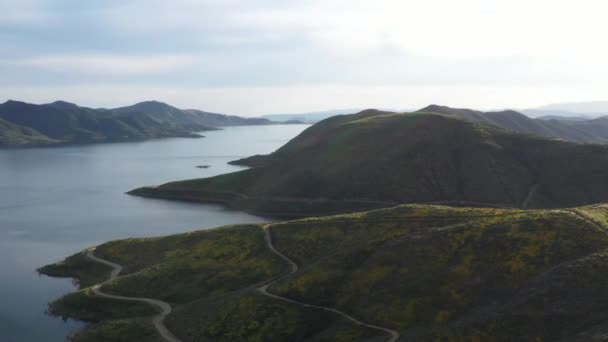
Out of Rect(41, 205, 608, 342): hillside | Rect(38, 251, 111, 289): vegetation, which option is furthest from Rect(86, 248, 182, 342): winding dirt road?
Rect(38, 251, 111, 289): vegetation

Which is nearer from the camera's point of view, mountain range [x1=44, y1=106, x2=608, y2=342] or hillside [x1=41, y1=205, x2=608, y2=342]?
hillside [x1=41, y1=205, x2=608, y2=342]

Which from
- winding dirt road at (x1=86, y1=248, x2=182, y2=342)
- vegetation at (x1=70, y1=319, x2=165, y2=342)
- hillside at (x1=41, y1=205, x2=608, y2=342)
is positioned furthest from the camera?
vegetation at (x1=70, y1=319, x2=165, y2=342)

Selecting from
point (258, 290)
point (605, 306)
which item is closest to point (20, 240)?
point (258, 290)

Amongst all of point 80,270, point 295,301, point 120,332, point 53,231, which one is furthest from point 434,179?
point 120,332

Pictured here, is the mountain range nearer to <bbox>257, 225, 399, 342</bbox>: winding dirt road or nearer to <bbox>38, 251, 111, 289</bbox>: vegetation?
<bbox>257, 225, 399, 342</bbox>: winding dirt road

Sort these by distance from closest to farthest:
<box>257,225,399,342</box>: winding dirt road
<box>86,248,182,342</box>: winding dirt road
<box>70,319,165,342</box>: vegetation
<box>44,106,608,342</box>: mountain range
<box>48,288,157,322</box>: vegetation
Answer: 1. <box>44,106,608,342</box>: mountain range
2. <box>257,225,399,342</box>: winding dirt road
3. <box>86,248,182,342</box>: winding dirt road
4. <box>70,319,165,342</box>: vegetation
5. <box>48,288,157,322</box>: vegetation

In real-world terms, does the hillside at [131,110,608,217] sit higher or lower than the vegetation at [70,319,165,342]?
higher

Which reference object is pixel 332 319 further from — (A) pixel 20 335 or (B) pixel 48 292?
(B) pixel 48 292
